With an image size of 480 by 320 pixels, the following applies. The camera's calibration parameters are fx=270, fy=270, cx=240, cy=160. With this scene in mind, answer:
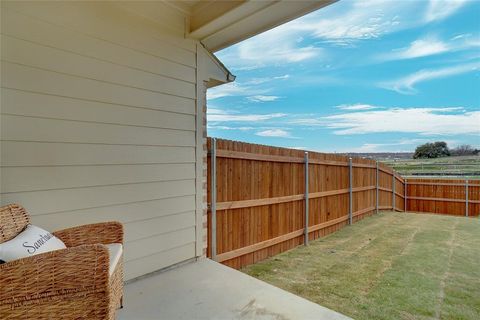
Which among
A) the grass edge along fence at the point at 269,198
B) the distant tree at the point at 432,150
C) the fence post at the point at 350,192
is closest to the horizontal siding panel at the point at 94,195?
the grass edge along fence at the point at 269,198

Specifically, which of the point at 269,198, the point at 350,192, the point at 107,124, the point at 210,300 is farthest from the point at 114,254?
the point at 350,192

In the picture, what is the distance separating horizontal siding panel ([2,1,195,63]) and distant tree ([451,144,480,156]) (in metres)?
10.7

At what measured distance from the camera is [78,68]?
207 centimetres

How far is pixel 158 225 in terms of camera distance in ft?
8.50

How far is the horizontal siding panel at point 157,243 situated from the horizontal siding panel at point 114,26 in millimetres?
1750

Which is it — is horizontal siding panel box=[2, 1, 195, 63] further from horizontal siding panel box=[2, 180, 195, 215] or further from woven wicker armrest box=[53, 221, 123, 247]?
woven wicker armrest box=[53, 221, 123, 247]

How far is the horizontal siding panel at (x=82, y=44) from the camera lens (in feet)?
5.88

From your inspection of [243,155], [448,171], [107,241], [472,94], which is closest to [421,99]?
[472,94]

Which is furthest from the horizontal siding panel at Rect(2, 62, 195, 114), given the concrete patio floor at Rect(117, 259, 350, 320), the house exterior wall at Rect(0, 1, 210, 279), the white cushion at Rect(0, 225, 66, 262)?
the concrete patio floor at Rect(117, 259, 350, 320)

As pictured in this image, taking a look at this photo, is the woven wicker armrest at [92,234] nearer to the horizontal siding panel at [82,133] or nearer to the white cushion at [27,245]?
the white cushion at [27,245]

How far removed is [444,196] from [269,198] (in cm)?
933

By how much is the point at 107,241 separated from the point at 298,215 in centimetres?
325

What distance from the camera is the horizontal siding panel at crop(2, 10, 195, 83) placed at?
1.79 metres

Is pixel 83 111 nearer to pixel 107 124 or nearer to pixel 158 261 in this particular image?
pixel 107 124
